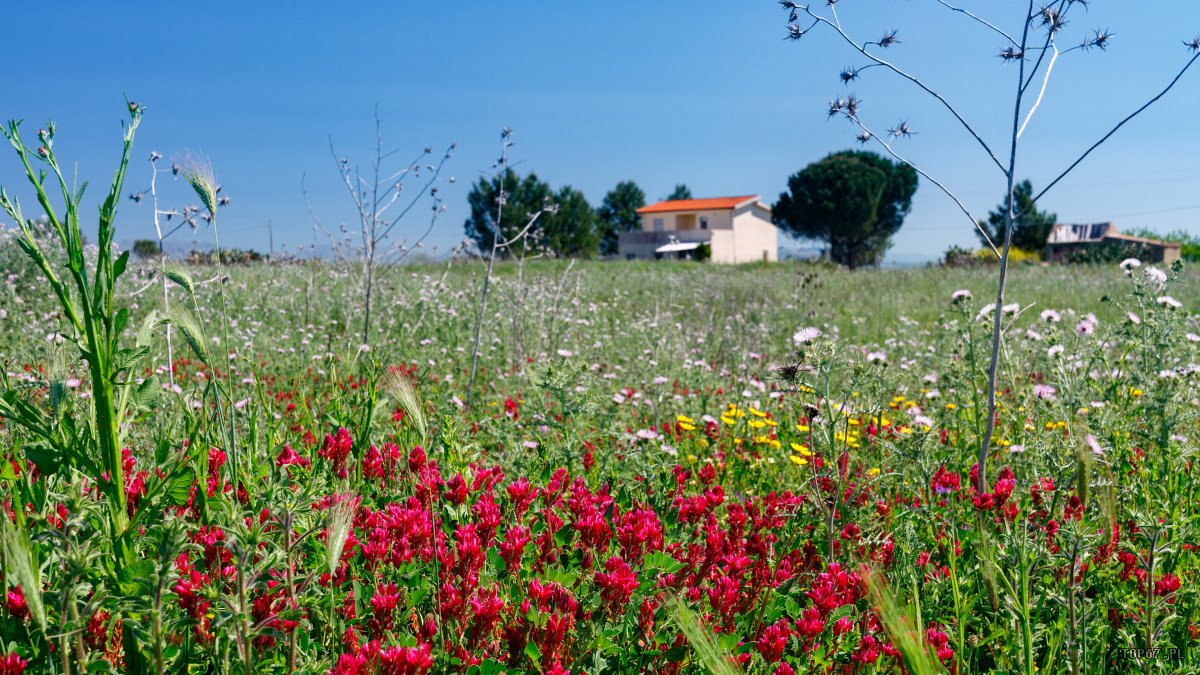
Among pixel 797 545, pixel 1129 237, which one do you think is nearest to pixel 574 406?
pixel 797 545

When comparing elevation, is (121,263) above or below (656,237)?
below

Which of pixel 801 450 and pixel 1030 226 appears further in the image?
pixel 1030 226

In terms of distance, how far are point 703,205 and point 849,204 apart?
39.4 feet

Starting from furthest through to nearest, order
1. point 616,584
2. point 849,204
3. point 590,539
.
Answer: point 849,204 → point 590,539 → point 616,584

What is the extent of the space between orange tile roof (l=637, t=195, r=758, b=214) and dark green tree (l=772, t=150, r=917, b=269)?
282 centimetres

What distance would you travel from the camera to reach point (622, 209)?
71250 mm

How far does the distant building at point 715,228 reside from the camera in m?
56.3

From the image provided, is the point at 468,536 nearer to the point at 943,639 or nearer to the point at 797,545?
the point at 943,639

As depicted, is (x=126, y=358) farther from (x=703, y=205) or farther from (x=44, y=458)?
(x=703, y=205)

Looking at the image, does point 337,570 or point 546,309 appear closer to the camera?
point 337,570

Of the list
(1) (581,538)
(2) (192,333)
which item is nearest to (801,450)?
(1) (581,538)

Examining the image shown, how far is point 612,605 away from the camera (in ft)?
6.08

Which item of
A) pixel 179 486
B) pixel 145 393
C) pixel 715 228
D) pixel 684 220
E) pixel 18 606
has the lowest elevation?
pixel 18 606

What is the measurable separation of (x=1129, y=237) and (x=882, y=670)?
175 ft
